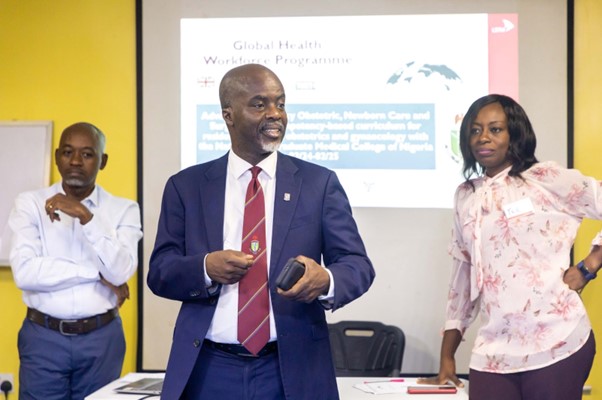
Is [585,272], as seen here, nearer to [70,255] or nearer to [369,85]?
[369,85]

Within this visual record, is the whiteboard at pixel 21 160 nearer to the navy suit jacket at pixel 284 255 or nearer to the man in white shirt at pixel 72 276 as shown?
the man in white shirt at pixel 72 276

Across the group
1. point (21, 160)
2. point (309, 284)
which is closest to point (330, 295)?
point (309, 284)

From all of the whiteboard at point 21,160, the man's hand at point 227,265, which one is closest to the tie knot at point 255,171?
the man's hand at point 227,265

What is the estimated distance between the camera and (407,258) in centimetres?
445

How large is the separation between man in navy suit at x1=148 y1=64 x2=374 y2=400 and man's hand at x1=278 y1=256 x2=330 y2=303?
0.01 meters

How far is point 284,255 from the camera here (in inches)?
83.3

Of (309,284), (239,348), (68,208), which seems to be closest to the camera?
(309,284)

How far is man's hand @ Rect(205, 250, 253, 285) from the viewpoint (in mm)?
1948

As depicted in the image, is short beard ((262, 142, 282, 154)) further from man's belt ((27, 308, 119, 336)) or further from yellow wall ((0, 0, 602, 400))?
yellow wall ((0, 0, 602, 400))

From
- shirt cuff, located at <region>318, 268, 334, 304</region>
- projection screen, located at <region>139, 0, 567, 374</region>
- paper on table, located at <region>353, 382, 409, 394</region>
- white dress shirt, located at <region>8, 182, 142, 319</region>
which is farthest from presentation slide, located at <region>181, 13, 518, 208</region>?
shirt cuff, located at <region>318, 268, 334, 304</region>

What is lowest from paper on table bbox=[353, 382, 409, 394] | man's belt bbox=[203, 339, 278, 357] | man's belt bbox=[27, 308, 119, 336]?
paper on table bbox=[353, 382, 409, 394]

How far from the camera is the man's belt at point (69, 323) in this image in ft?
11.1

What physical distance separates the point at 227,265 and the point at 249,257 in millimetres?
62

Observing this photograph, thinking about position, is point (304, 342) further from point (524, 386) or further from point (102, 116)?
point (102, 116)
